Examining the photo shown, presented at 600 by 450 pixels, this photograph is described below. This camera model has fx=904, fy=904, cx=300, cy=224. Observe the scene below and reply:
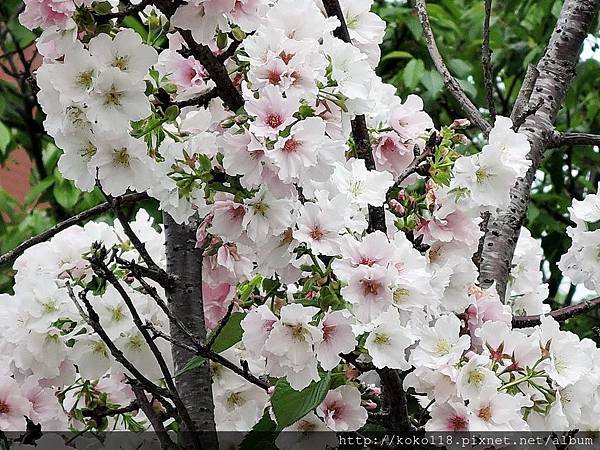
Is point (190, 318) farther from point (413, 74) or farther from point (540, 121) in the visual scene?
point (413, 74)

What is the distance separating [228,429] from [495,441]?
348 mm

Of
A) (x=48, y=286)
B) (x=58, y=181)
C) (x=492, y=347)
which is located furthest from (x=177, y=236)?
(x=58, y=181)

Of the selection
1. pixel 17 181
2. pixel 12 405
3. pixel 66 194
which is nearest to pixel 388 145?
pixel 12 405

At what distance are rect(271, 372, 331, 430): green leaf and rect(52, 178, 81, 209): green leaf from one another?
1.22 m

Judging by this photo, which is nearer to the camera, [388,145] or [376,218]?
[376,218]

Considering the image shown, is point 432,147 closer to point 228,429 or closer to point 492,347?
point 492,347

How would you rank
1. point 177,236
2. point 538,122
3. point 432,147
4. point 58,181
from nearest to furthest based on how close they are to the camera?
point 432,147
point 177,236
point 538,122
point 58,181

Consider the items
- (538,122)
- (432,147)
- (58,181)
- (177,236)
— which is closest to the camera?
(432,147)

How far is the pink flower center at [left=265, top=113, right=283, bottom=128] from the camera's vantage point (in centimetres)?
66

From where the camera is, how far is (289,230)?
711 mm

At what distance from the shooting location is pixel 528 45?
1.96 m

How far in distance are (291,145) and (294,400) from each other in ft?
0.68

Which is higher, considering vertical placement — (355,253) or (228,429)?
(355,253)

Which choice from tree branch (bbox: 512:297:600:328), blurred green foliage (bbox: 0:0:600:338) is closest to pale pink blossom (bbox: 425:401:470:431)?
tree branch (bbox: 512:297:600:328)
